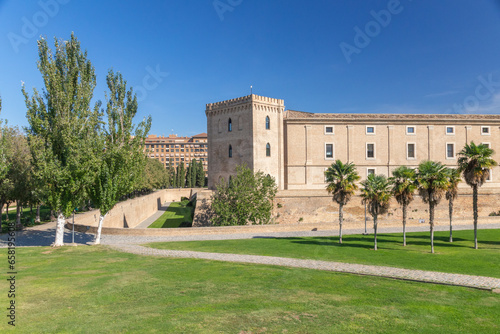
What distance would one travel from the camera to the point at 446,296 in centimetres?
1005

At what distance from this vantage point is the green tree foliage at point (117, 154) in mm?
19578

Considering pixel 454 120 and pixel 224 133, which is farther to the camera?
pixel 454 120

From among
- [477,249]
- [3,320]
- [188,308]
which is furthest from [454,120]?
[3,320]

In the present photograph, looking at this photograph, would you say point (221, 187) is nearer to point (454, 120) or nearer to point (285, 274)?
point (285, 274)

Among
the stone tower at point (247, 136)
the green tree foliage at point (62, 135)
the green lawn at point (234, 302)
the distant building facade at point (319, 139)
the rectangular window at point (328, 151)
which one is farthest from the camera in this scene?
the rectangular window at point (328, 151)

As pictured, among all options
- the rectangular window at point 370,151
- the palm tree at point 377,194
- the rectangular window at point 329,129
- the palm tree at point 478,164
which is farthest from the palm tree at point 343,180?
the rectangular window at point 370,151

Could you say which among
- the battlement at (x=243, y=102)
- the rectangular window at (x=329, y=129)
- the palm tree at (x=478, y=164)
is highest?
the battlement at (x=243, y=102)

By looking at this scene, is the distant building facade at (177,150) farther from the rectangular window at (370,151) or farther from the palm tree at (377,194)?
the palm tree at (377,194)

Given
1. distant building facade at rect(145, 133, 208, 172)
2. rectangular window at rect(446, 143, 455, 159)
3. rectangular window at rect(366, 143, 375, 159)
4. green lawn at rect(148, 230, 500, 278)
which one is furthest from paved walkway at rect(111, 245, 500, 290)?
distant building facade at rect(145, 133, 208, 172)

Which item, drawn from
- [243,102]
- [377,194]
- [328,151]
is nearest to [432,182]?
[377,194]

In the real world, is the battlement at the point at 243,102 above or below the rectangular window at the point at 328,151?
above

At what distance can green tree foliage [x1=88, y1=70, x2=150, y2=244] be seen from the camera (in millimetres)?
19578

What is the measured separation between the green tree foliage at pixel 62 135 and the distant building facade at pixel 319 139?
1686 centimetres

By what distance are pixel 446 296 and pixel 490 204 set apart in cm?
2873
